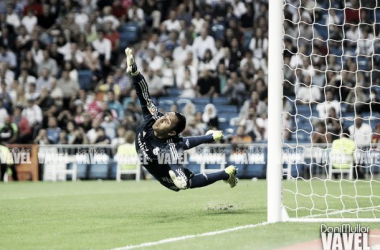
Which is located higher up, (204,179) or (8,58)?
(8,58)

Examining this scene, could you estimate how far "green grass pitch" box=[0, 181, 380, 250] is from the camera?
7898mm

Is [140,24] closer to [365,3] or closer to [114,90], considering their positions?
[114,90]

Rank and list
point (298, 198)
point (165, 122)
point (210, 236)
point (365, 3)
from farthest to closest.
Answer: point (365, 3) → point (298, 198) → point (165, 122) → point (210, 236)

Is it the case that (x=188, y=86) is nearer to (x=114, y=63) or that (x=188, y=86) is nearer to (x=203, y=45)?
(x=203, y=45)

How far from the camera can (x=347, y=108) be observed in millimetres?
20859

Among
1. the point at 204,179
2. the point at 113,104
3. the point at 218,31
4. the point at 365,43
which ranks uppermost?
the point at 218,31

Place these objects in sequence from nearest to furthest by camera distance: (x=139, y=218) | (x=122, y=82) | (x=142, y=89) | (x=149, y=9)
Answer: (x=139, y=218) → (x=142, y=89) → (x=122, y=82) → (x=149, y=9)

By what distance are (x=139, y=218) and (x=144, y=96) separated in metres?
1.63

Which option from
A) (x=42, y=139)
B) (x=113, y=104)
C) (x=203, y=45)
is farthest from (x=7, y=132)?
(x=203, y=45)

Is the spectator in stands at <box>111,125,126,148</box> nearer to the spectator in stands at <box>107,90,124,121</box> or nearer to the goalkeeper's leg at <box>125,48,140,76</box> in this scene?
the spectator in stands at <box>107,90,124,121</box>

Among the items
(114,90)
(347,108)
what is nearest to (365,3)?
(347,108)

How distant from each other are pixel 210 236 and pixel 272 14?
280cm

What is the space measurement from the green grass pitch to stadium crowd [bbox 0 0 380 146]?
5.17 m

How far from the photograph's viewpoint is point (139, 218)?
33.3ft
